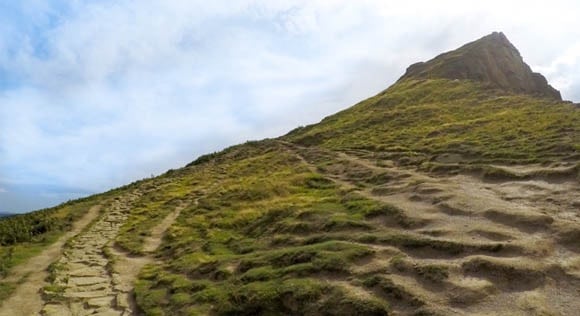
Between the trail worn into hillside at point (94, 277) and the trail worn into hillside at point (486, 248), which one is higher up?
the trail worn into hillside at point (94, 277)

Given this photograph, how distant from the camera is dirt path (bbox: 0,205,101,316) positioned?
665 inches

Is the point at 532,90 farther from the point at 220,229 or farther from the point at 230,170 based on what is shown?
the point at 220,229

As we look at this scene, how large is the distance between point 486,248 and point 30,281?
1774 centimetres

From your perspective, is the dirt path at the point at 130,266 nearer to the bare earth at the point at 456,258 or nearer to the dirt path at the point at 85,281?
the bare earth at the point at 456,258

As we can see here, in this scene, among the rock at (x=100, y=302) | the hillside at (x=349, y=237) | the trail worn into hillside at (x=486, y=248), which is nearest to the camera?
the trail worn into hillside at (x=486, y=248)

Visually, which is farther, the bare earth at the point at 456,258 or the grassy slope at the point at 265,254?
the grassy slope at the point at 265,254

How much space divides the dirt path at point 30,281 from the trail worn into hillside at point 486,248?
37.7 feet

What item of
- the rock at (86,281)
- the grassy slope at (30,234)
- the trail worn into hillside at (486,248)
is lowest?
the trail worn into hillside at (486,248)

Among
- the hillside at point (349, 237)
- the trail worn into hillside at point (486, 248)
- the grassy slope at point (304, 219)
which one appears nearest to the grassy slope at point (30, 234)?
the hillside at point (349, 237)

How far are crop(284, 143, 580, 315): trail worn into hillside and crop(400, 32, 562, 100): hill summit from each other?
7338cm

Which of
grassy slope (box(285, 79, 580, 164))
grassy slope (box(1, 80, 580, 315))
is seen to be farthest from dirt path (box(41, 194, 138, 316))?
grassy slope (box(285, 79, 580, 164))

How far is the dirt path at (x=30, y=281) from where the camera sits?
55.4ft

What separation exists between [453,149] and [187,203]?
2083 centimetres

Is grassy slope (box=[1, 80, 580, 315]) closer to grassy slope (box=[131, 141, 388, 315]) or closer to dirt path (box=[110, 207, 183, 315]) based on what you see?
grassy slope (box=[131, 141, 388, 315])
